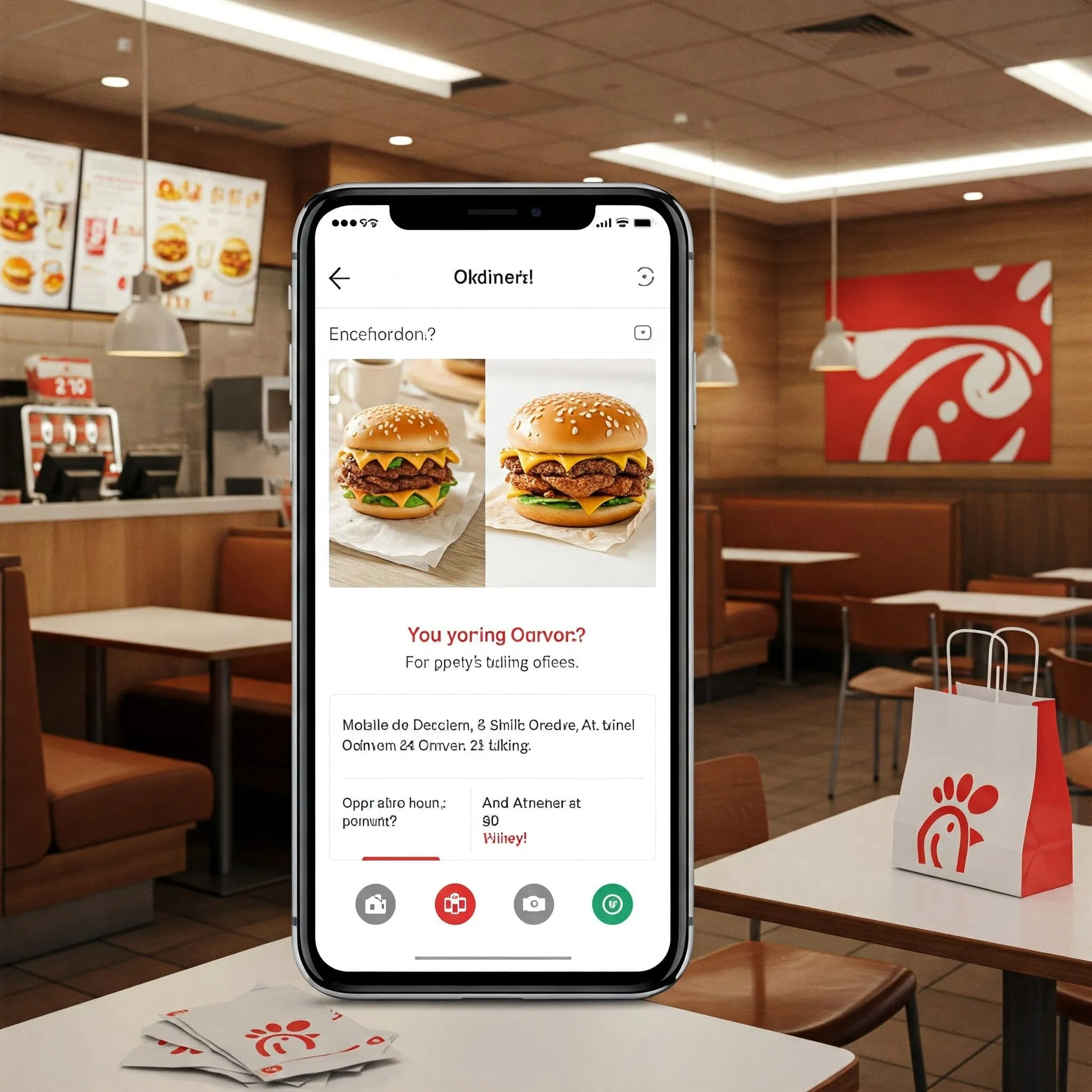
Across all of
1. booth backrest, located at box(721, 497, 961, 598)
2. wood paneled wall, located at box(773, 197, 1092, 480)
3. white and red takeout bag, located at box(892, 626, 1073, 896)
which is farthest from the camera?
wood paneled wall, located at box(773, 197, 1092, 480)

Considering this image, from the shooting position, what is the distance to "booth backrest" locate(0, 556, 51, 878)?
340cm

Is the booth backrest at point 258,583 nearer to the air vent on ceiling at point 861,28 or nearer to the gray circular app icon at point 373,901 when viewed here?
the air vent on ceiling at point 861,28

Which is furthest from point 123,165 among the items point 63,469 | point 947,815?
point 947,815

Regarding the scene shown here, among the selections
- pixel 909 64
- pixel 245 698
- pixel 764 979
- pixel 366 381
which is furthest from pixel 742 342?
pixel 366 381

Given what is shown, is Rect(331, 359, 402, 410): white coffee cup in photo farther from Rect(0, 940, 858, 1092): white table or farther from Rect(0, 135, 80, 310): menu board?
Rect(0, 135, 80, 310): menu board

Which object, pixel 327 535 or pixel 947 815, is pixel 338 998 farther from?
pixel 947 815

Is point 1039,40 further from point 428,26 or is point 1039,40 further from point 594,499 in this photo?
point 594,499

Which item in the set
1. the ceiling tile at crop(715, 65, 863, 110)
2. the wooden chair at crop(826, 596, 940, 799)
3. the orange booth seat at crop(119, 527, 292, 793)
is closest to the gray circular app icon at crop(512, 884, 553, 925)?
the orange booth seat at crop(119, 527, 292, 793)

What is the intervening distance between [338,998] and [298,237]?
0.51m

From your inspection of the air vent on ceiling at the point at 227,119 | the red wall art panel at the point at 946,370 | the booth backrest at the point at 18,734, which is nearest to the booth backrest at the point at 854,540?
the red wall art panel at the point at 946,370

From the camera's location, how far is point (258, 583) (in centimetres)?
516

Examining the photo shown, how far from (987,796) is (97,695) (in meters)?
3.86

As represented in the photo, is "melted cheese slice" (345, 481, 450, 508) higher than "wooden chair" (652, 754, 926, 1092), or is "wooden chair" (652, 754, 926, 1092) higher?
"melted cheese slice" (345, 481, 450, 508)

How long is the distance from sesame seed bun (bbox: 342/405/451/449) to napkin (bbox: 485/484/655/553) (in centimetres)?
5
